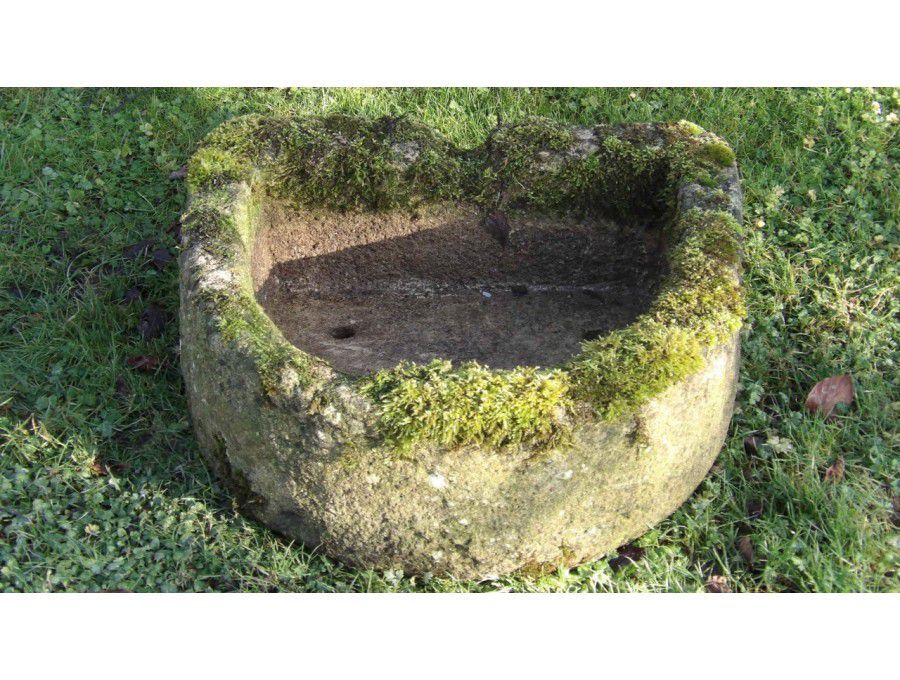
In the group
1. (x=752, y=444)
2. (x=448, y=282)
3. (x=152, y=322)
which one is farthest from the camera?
(x=448, y=282)

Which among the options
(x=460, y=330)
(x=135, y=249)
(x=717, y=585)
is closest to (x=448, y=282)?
(x=460, y=330)

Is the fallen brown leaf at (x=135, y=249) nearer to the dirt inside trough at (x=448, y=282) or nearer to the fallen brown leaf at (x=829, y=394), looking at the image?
the dirt inside trough at (x=448, y=282)

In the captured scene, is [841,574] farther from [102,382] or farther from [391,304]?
[102,382]

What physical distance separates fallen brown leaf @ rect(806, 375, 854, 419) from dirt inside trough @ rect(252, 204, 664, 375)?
2.59 feet

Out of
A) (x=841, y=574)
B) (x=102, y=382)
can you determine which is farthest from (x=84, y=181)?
(x=841, y=574)

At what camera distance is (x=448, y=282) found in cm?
413

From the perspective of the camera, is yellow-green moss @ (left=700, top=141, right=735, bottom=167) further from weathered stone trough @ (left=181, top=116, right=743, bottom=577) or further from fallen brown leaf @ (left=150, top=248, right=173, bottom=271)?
→ fallen brown leaf @ (left=150, top=248, right=173, bottom=271)

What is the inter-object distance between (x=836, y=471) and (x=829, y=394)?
0.39m

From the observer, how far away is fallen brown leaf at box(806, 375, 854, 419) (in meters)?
3.58

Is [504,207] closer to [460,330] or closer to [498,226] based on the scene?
[498,226]

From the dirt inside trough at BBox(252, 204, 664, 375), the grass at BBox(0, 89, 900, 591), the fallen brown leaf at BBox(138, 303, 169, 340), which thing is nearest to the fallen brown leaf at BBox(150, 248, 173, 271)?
the grass at BBox(0, 89, 900, 591)

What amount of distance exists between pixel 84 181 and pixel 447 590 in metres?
2.87

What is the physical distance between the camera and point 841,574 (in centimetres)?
299

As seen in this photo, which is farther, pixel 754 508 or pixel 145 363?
pixel 145 363
